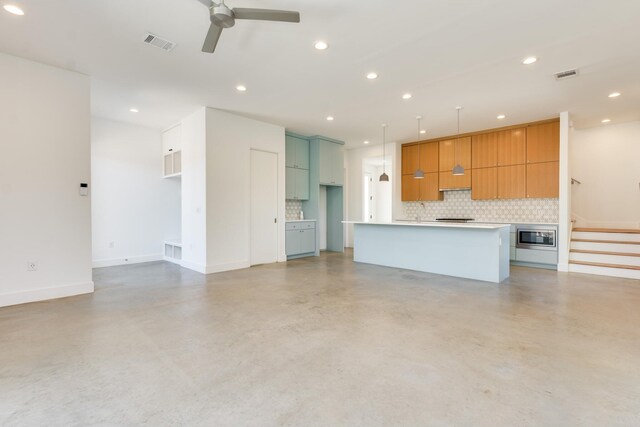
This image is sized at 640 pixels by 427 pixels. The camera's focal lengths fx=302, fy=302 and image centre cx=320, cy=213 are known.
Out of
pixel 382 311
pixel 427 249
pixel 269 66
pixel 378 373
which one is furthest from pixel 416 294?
pixel 269 66

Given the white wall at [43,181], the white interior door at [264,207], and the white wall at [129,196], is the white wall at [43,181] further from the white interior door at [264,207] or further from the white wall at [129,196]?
the white interior door at [264,207]

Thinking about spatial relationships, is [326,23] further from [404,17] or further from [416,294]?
[416,294]

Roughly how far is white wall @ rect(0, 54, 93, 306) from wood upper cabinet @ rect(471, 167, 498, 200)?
7677mm

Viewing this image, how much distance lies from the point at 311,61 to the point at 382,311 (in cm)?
324

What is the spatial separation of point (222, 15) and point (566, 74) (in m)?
4.53

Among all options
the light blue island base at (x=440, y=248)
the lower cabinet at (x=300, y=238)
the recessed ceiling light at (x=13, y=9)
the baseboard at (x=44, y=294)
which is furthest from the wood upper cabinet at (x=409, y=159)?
the recessed ceiling light at (x=13, y=9)

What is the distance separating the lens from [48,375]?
7.20 ft

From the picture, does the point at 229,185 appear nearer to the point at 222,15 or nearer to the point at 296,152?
the point at 296,152

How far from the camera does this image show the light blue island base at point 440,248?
16.2 ft

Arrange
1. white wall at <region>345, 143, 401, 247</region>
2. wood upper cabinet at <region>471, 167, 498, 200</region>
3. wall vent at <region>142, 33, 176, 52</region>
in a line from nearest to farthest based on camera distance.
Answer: wall vent at <region>142, 33, 176, 52</region> < wood upper cabinet at <region>471, 167, 498, 200</region> < white wall at <region>345, 143, 401, 247</region>

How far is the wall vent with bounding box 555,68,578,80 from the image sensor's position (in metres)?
4.09

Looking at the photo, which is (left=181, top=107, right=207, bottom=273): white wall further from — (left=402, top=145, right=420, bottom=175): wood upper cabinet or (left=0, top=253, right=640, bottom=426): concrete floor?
(left=402, top=145, right=420, bottom=175): wood upper cabinet

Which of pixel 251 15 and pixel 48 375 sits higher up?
pixel 251 15

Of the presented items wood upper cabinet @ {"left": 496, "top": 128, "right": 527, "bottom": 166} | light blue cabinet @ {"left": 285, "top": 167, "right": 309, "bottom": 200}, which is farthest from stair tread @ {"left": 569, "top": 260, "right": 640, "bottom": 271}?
light blue cabinet @ {"left": 285, "top": 167, "right": 309, "bottom": 200}
